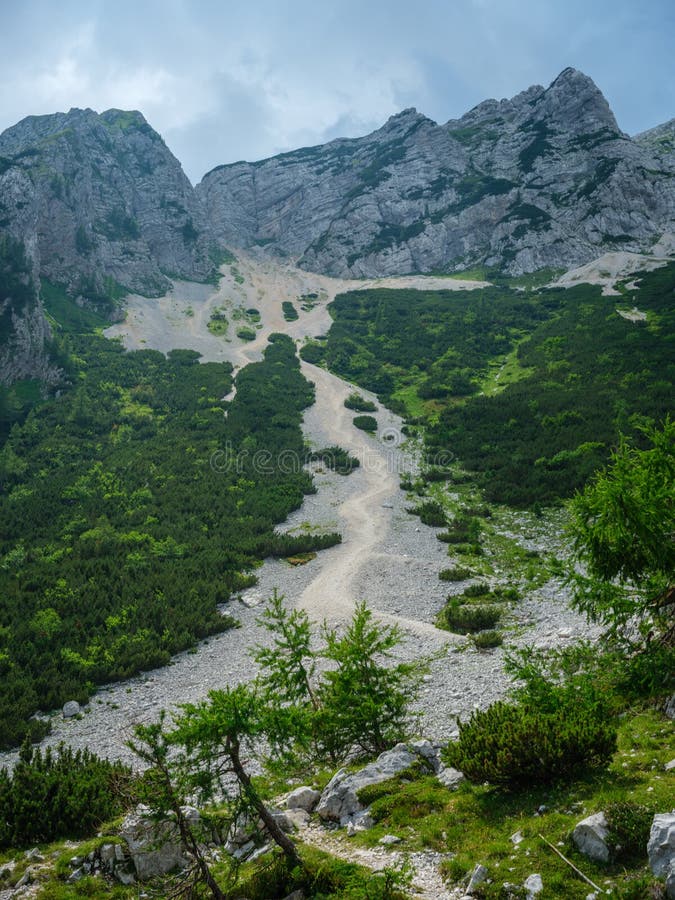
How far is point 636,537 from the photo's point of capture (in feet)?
27.5

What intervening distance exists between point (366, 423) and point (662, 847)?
133ft

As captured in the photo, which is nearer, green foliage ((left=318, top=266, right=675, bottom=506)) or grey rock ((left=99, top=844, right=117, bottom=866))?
grey rock ((left=99, top=844, right=117, bottom=866))

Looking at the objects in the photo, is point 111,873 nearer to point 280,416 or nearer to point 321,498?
point 321,498

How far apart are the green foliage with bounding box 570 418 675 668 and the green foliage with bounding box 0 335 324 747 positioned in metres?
14.9

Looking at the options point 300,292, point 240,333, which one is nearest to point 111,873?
point 240,333

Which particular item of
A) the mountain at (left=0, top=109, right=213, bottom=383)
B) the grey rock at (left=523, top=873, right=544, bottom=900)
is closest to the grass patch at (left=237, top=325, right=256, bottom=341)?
the mountain at (left=0, top=109, right=213, bottom=383)

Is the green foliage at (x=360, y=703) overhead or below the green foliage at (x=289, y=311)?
below

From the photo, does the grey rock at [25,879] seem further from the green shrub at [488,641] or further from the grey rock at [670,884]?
the green shrub at [488,641]

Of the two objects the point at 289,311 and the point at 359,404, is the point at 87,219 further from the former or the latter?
the point at 359,404

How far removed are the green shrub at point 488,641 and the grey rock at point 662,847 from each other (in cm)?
1096

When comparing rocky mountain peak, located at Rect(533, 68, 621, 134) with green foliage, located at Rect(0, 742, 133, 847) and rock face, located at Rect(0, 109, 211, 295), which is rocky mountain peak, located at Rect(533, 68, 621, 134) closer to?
rock face, located at Rect(0, 109, 211, 295)

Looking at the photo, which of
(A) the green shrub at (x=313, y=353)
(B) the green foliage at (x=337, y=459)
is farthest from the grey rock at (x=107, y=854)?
(A) the green shrub at (x=313, y=353)

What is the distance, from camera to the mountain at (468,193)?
86562 mm

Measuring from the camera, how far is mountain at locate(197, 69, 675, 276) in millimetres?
86562
